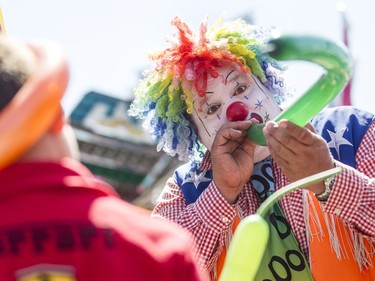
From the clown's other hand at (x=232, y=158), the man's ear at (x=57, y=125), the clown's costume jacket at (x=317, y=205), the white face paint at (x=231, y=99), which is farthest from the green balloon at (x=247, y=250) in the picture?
the white face paint at (x=231, y=99)

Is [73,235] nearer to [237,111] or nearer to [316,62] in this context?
[316,62]

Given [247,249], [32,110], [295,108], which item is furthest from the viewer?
[295,108]

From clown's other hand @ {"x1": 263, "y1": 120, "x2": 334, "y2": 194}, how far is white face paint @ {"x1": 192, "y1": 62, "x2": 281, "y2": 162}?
1.12ft

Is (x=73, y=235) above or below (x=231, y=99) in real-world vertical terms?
above

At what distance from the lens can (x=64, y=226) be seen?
1.36m

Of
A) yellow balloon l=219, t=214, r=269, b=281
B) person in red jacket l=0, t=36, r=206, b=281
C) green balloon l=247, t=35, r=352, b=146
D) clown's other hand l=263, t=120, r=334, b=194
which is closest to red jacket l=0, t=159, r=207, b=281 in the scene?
person in red jacket l=0, t=36, r=206, b=281

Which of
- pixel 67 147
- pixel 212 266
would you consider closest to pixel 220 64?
pixel 212 266

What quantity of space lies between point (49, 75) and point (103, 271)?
0.33 m

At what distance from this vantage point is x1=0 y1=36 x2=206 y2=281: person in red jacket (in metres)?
1.34

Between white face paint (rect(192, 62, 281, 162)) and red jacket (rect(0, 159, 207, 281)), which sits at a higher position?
red jacket (rect(0, 159, 207, 281))

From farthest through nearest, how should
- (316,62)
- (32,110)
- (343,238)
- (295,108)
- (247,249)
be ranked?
(343,238) < (295,108) < (316,62) < (247,249) < (32,110)

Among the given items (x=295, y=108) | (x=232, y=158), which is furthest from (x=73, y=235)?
(x=232, y=158)

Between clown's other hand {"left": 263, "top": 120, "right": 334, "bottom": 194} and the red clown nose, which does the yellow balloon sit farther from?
the red clown nose

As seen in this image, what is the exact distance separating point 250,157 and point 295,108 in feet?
1.63
